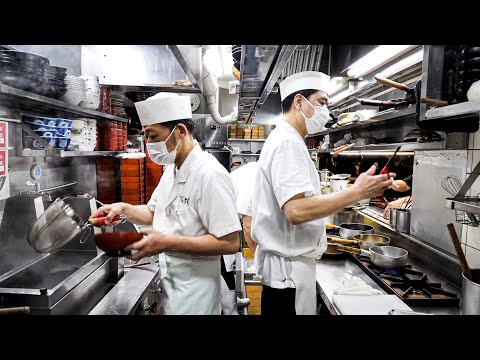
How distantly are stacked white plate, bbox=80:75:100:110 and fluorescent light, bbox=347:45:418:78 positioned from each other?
2044mm

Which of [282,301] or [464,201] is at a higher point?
[464,201]

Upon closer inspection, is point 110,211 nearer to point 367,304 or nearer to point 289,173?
point 289,173

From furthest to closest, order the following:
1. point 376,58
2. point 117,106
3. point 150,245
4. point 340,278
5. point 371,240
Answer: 1. point 117,106
2. point 371,240
3. point 376,58
4. point 340,278
5. point 150,245

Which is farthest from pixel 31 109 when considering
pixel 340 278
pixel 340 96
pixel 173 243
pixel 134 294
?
pixel 340 96

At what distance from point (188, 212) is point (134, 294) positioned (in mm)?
696

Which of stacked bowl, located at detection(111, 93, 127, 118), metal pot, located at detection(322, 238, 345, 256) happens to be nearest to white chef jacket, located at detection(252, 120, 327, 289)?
metal pot, located at detection(322, 238, 345, 256)

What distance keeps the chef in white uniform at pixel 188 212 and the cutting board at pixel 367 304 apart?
60cm

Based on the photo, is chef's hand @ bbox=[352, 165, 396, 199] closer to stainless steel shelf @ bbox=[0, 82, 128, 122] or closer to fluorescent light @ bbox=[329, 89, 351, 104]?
stainless steel shelf @ bbox=[0, 82, 128, 122]

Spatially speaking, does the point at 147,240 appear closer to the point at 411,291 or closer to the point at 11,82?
the point at 11,82

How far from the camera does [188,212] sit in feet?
5.37

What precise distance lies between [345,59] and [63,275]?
2.89 meters

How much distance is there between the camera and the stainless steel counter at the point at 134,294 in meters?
1.74

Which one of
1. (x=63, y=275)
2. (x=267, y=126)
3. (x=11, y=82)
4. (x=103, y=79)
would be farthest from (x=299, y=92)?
(x=267, y=126)
